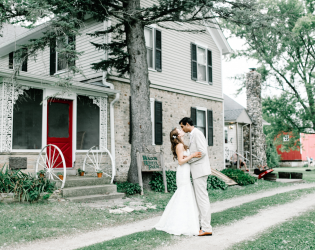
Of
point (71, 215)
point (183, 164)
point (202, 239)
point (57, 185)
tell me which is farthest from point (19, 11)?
Answer: point (202, 239)

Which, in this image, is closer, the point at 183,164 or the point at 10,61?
the point at 183,164

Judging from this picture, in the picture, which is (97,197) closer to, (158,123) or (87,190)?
(87,190)

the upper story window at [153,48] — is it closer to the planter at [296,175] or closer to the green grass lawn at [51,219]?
the green grass lawn at [51,219]

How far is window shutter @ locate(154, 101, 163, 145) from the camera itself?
12.9m

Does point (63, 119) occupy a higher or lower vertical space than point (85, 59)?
lower

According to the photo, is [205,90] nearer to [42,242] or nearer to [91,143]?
[91,143]

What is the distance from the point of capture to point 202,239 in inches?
187

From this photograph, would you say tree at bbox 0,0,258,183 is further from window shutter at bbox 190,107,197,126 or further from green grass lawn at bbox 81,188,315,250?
window shutter at bbox 190,107,197,126

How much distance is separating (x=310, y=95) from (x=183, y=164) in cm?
1972

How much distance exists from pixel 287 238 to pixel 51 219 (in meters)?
4.07

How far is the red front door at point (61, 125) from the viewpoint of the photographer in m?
9.62

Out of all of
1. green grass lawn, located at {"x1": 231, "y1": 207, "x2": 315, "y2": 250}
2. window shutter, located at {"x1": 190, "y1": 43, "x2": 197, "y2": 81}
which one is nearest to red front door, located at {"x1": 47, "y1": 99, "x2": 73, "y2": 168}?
green grass lawn, located at {"x1": 231, "y1": 207, "x2": 315, "y2": 250}

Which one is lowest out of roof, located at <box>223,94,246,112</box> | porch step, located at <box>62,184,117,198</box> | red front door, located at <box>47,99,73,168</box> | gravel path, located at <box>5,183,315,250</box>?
gravel path, located at <box>5,183,315,250</box>

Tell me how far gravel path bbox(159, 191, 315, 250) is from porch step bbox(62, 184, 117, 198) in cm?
397
